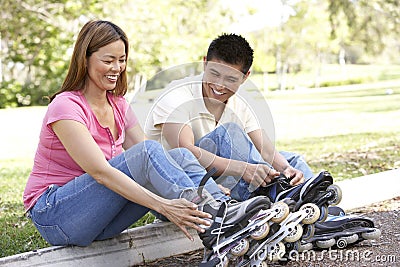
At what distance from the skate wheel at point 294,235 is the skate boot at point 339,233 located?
0.34 meters

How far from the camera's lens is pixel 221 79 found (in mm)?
3156

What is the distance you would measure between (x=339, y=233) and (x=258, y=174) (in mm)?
488

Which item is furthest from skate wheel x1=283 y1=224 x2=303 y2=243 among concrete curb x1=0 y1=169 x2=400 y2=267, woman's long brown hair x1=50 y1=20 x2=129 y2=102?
woman's long brown hair x1=50 y1=20 x2=129 y2=102

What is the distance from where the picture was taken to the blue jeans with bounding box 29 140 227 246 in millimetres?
2645

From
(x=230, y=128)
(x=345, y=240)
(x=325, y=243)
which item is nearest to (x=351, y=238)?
(x=345, y=240)

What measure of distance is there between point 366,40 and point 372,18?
1712mm

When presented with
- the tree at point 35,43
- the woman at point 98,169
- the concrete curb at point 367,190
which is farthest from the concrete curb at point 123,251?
the tree at point 35,43

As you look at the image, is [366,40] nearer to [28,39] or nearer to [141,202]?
[28,39]

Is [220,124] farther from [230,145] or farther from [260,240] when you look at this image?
[260,240]

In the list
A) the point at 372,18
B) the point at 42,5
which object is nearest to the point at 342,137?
the point at 372,18

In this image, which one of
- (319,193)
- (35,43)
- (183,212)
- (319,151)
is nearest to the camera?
(183,212)

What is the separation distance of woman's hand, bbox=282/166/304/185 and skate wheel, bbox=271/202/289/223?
497mm

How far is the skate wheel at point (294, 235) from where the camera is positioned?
2.75 m

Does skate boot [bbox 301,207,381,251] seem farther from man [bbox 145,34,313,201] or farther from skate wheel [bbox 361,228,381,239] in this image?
man [bbox 145,34,313,201]
